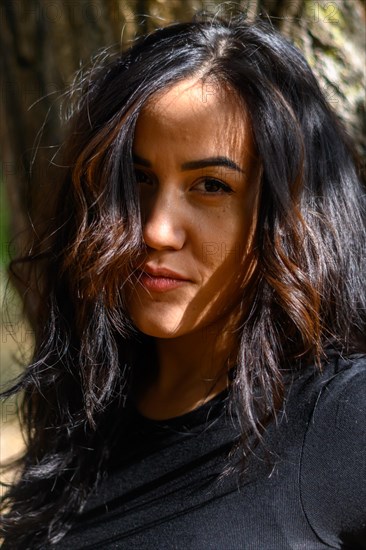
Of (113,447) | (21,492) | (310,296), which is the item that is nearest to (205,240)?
(310,296)

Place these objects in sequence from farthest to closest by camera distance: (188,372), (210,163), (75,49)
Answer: (75,49) → (188,372) → (210,163)

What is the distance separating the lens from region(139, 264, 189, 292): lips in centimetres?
157

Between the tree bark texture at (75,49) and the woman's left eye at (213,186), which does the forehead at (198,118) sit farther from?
the tree bark texture at (75,49)

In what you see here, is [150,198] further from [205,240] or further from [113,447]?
[113,447]

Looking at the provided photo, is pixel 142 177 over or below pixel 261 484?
over

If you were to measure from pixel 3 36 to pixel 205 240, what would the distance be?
1.34 meters

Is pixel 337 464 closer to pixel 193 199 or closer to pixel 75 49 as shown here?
pixel 193 199

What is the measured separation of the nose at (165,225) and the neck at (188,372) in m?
0.26

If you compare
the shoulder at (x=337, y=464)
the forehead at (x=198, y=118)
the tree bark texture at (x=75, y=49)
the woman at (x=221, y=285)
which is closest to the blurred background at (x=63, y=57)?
the tree bark texture at (x=75, y=49)

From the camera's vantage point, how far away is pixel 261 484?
1.52 metres

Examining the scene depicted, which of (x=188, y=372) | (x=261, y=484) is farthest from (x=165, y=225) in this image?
(x=261, y=484)

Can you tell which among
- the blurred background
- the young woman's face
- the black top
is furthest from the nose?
the blurred background

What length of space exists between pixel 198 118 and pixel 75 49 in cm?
99

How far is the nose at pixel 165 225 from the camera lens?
154 centimetres
